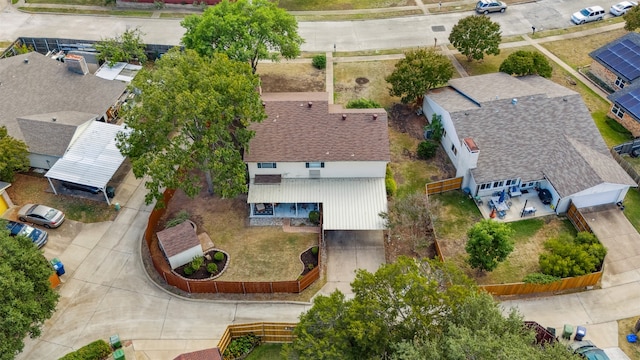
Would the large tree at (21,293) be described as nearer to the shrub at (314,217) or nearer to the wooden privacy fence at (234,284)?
the wooden privacy fence at (234,284)

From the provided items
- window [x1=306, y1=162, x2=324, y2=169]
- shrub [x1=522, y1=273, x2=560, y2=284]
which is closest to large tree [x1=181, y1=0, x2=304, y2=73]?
window [x1=306, y1=162, x2=324, y2=169]

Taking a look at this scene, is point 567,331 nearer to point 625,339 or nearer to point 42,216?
point 625,339

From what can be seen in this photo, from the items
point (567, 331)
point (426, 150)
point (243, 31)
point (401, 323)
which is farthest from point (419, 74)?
point (401, 323)

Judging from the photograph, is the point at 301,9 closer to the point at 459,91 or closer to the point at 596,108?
the point at 459,91

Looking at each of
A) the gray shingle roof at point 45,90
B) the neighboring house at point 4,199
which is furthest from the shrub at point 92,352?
the gray shingle roof at point 45,90

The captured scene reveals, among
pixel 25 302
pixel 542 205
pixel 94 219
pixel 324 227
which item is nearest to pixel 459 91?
pixel 542 205

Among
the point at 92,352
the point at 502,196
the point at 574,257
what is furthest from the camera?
the point at 502,196
